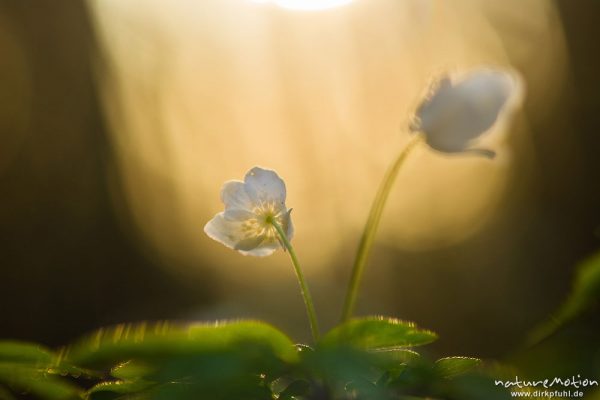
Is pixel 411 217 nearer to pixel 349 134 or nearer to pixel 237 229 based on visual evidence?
pixel 349 134

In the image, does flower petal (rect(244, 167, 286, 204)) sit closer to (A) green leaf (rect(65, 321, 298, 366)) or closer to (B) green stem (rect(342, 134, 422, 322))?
(B) green stem (rect(342, 134, 422, 322))

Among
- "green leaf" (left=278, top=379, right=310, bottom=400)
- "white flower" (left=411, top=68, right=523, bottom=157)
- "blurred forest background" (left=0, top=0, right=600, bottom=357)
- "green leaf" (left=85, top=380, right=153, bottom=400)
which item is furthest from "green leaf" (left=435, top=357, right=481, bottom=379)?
"blurred forest background" (left=0, top=0, right=600, bottom=357)

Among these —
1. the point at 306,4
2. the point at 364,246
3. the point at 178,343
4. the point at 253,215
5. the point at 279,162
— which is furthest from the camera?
the point at 279,162

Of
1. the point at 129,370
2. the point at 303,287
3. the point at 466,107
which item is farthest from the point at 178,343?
the point at 466,107

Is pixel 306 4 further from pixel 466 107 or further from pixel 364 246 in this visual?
pixel 364 246

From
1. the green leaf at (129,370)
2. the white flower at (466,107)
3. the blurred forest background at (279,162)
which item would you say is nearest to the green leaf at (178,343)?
the green leaf at (129,370)

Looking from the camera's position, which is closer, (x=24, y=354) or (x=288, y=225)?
(x=24, y=354)
